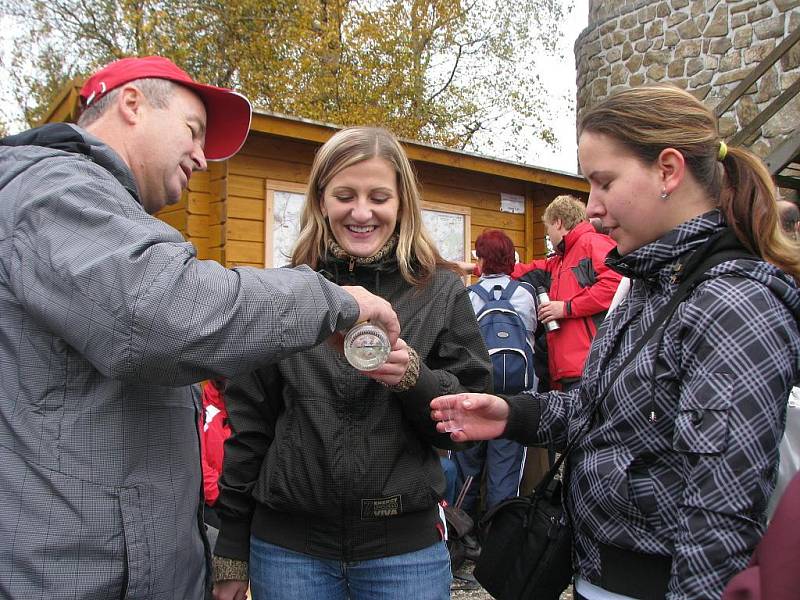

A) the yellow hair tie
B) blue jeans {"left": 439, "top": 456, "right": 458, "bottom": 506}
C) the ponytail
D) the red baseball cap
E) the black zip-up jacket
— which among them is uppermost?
the red baseball cap

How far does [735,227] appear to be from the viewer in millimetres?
1630

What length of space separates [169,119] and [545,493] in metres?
1.38

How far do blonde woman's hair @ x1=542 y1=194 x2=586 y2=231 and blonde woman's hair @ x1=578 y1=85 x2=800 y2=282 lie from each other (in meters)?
3.71

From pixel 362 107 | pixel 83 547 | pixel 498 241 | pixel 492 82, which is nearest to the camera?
pixel 83 547

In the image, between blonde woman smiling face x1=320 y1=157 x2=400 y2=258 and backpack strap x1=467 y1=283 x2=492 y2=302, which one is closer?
blonde woman smiling face x1=320 y1=157 x2=400 y2=258

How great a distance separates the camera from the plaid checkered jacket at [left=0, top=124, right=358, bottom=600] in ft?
4.05

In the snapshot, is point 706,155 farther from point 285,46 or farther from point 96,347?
point 285,46

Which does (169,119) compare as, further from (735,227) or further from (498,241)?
(498,241)

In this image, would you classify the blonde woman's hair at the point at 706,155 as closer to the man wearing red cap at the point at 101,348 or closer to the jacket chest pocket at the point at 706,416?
the jacket chest pocket at the point at 706,416

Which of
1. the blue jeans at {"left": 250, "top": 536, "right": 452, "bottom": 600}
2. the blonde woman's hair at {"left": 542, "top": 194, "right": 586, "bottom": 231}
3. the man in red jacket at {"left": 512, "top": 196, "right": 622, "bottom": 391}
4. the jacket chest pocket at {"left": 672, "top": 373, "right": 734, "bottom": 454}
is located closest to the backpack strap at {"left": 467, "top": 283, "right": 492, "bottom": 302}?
the man in red jacket at {"left": 512, "top": 196, "right": 622, "bottom": 391}

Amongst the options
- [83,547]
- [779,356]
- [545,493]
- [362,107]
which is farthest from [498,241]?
[362,107]

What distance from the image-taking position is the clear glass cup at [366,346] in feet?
5.33

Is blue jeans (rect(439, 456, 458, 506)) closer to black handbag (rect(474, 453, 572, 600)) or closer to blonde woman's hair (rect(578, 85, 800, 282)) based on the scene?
black handbag (rect(474, 453, 572, 600))

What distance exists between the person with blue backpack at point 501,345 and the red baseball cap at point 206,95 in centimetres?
293
